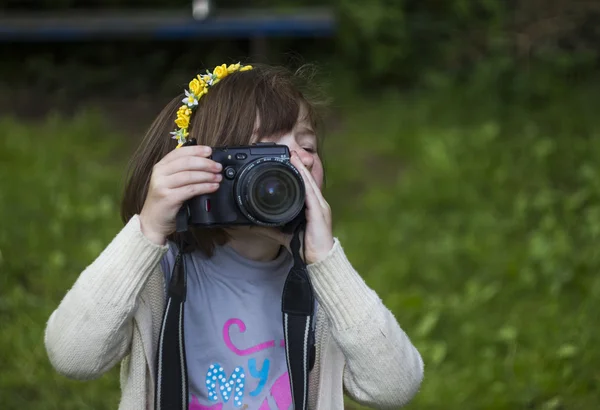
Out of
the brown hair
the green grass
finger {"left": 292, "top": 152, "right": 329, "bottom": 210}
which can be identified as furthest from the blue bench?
finger {"left": 292, "top": 152, "right": 329, "bottom": 210}

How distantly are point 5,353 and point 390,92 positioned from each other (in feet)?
10.4

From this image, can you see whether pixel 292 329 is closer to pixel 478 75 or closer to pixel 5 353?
pixel 5 353

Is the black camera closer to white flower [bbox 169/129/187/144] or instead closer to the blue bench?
white flower [bbox 169/129/187/144]

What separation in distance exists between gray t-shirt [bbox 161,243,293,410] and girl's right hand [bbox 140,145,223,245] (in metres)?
0.17

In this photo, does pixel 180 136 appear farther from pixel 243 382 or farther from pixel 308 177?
pixel 243 382

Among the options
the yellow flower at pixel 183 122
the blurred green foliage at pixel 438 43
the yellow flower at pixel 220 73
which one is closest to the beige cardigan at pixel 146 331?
the yellow flower at pixel 183 122

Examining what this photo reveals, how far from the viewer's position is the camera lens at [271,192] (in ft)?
5.43

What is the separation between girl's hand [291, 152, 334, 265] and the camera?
1706mm

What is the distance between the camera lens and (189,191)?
5.50 feet

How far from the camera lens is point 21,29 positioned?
569 centimetres

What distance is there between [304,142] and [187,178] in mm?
252

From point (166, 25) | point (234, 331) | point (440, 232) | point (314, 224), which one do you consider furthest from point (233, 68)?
point (166, 25)

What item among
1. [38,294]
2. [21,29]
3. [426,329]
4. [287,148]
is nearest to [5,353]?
[38,294]

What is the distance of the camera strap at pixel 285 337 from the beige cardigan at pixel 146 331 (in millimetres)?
38
